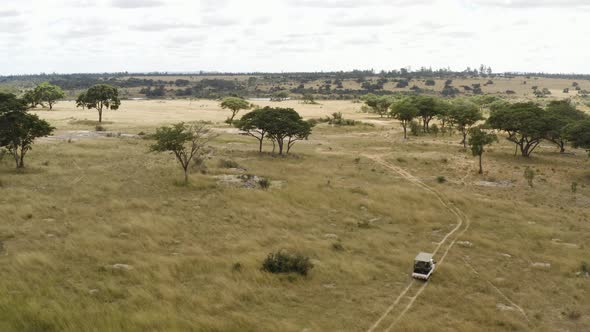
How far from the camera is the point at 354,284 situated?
21.8 metres

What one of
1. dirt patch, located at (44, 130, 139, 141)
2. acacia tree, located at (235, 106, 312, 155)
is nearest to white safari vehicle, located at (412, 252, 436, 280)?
acacia tree, located at (235, 106, 312, 155)

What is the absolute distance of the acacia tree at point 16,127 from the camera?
41.7 metres

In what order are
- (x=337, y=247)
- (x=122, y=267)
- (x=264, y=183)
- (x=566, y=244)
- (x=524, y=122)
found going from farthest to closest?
(x=524, y=122) < (x=264, y=183) < (x=566, y=244) < (x=337, y=247) < (x=122, y=267)

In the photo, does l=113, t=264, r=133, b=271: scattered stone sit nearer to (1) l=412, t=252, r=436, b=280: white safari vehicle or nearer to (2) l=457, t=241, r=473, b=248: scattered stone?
(1) l=412, t=252, r=436, b=280: white safari vehicle

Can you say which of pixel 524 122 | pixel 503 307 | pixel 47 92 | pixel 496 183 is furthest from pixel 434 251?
pixel 47 92

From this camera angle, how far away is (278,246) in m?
26.2

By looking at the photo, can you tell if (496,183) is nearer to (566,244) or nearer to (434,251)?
(566,244)

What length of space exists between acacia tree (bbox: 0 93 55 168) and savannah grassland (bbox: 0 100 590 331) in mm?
2357

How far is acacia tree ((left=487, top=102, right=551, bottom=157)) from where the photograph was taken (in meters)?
57.2

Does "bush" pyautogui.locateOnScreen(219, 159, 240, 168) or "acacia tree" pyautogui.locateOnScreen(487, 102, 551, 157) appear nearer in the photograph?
"bush" pyautogui.locateOnScreen(219, 159, 240, 168)

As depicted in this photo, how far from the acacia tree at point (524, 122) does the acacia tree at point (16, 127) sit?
54.4 metres

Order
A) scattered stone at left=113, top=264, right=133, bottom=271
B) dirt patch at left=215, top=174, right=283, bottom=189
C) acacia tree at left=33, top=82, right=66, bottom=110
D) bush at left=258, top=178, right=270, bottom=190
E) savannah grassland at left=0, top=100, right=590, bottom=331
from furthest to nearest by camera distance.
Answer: acacia tree at left=33, top=82, right=66, bottom=110 → dirt patch at left=215, top=174, right=283, bottom=189 → bush at left=258, top=178, right=270, bottom=190 → scattered stone at left=113, top=264, right=133, bottom=271 → savannah grassland at left=0, top=100, right=590, bottom=331

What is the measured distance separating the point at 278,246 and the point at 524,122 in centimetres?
4464

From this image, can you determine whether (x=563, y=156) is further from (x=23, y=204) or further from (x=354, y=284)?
(x=23, y=204)
